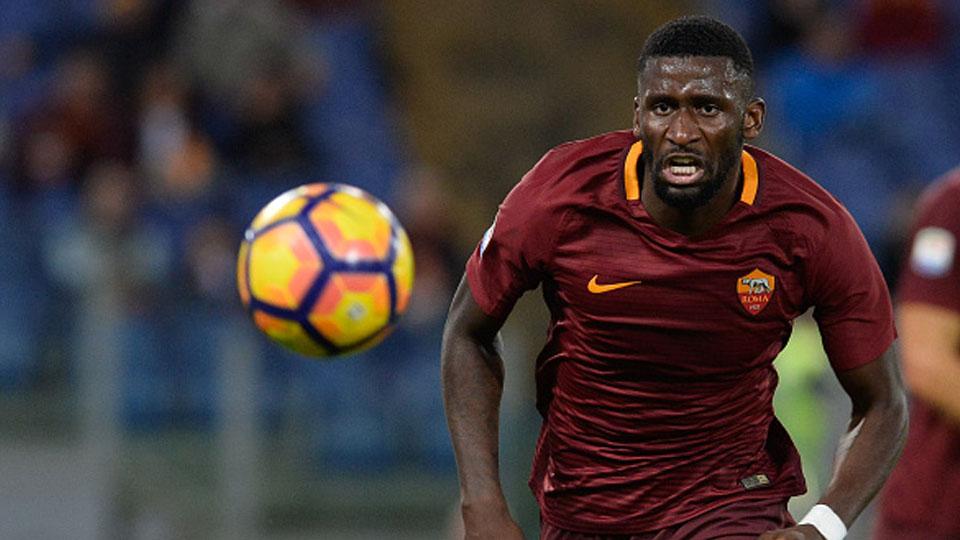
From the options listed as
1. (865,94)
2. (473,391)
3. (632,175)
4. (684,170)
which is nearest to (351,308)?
(473,391)

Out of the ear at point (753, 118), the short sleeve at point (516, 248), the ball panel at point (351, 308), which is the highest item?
the ear at point (753, 118)

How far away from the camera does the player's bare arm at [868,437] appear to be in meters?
3.82

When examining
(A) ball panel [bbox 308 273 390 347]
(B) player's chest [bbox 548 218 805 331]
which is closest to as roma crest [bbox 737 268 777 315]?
(B) player's chest [bbox 548 218 805 331]

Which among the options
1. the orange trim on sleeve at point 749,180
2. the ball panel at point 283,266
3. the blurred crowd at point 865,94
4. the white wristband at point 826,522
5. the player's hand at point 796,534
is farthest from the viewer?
the blurred crowd at point 865,94

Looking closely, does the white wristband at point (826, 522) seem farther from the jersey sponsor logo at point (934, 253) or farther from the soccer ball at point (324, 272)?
the soccer ball at point (324, 272)

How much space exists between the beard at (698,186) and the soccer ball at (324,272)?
5.50 feet

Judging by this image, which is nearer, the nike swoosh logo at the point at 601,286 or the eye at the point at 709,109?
the eye at the point at 709,109

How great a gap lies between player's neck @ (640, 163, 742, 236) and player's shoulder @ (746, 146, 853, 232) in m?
0.07

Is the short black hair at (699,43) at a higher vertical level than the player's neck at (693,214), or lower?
higher

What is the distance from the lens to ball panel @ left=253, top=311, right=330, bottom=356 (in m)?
5.14

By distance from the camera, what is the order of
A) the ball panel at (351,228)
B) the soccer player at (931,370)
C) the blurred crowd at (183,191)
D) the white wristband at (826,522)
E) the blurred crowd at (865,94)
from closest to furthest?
the white wristband at (826,522)
the soccer player at (931,370)
the ball panel at (351,228)
the blurred crowd at (183,191)
the blurred crowd at (865,94)

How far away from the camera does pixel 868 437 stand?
3855 mm

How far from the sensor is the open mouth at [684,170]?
3.68m

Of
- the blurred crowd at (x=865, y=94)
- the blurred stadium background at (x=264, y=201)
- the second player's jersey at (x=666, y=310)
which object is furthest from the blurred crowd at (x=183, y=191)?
the second player's jersey at (x=666, y=310)
